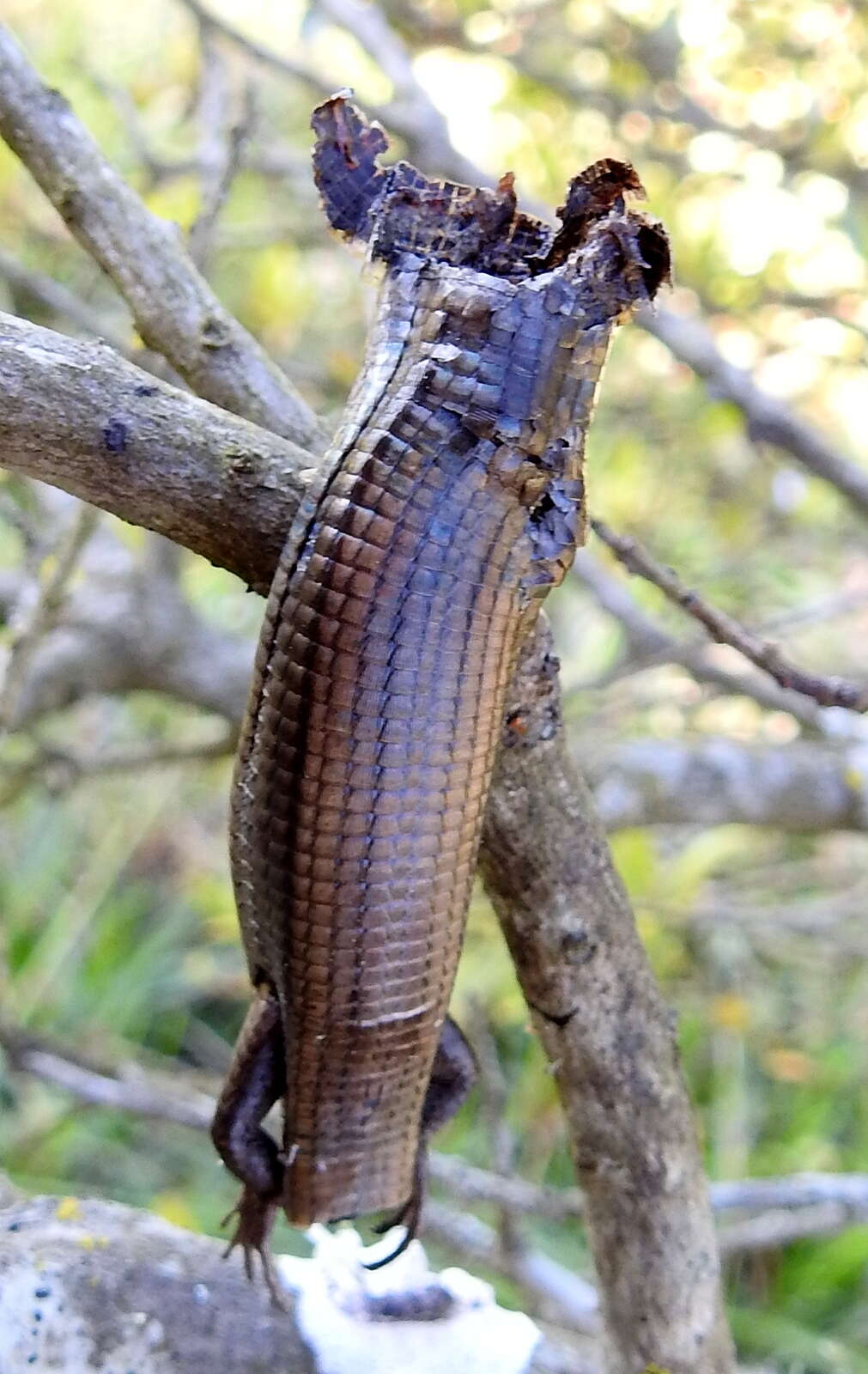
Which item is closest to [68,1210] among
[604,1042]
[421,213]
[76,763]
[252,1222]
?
[252,1222]

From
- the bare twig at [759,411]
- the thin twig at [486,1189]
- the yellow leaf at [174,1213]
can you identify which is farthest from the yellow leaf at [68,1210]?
the bare twig at [759,411]

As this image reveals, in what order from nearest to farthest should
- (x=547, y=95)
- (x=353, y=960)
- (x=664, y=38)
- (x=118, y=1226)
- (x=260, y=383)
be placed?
1. (x=353, y=960)
2. (x=260, y=383)
3. (x=118, y=1226)
4. (x=664, y=38)
5. (x=547, y=95)

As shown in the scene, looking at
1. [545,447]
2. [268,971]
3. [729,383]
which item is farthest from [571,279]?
[729,383]

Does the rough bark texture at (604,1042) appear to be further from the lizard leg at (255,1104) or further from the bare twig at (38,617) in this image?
the bare twig at (38,617)

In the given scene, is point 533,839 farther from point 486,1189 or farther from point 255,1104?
point 486,1189

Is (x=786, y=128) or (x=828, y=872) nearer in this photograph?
(x=786, y=128)

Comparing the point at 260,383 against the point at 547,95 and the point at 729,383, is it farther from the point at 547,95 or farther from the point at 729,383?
the point at 547,95
